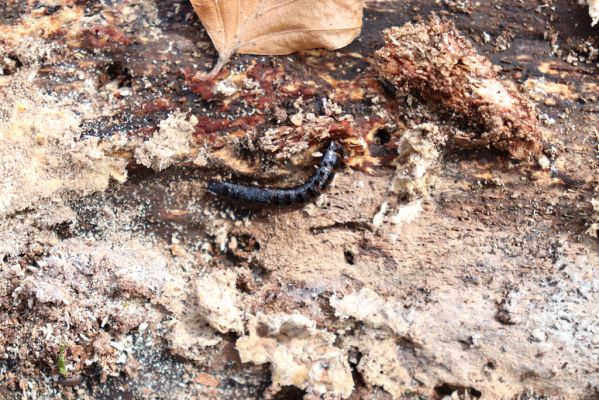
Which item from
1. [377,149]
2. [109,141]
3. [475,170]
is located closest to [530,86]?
[475,170]

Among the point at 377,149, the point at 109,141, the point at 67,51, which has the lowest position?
the point at 377,149

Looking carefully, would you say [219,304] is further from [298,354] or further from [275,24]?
[275,24]

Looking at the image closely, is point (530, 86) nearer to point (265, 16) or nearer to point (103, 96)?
point (265, 16)

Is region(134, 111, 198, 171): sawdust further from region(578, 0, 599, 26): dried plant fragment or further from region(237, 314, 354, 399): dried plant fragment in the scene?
region(578, 0, 599, 26): dried plant fragment

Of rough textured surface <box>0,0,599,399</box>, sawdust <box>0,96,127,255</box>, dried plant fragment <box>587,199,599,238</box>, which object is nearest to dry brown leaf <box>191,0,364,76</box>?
rough textured surface <box>0,0,599,399</box>

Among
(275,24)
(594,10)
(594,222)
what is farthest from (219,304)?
(594,10)
